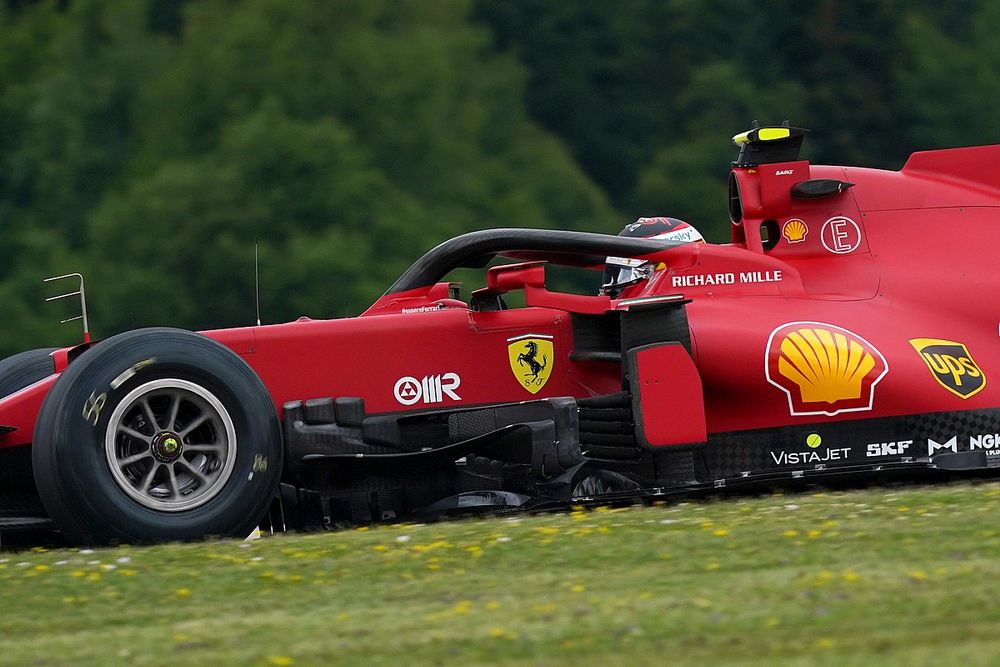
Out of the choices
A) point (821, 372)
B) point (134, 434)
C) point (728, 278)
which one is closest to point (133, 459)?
point (134, 434)

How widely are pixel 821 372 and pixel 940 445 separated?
2.61 feet

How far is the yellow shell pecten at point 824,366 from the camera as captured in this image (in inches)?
327

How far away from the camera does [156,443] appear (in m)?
7.43

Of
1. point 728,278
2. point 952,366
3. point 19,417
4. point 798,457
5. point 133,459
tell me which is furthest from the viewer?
point 728,278

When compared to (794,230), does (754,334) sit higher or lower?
lower

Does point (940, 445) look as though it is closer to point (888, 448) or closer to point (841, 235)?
point (888, 448)

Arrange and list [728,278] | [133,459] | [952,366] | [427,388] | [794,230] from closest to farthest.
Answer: [133,459] → [427,388] → [952,366] → [728,278] → [794,230]

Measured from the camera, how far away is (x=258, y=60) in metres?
44.2

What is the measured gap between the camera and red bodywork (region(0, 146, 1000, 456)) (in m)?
8.15

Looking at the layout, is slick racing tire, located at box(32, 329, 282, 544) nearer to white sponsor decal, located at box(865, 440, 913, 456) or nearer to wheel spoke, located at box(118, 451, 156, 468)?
wheel spoke, located at box(118, 451, 156, 468)

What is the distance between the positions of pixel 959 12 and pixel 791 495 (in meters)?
49.5

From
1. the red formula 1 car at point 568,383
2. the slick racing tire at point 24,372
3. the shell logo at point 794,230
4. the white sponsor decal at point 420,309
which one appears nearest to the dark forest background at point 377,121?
the slick racing tire at point 24,372

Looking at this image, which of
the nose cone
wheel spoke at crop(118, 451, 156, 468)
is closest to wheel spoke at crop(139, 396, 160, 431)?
wheel spoke at crop(118, 451, 156, 468)

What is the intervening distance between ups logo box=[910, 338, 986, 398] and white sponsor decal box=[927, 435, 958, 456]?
247 mm
